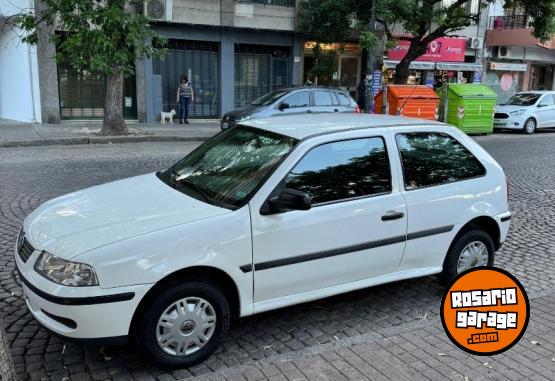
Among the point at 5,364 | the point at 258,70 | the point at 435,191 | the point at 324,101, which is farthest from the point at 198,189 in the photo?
the point at 258,70

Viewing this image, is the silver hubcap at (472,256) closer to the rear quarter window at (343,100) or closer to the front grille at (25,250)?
the front grille at (25,250)

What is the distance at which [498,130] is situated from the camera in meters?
21.2

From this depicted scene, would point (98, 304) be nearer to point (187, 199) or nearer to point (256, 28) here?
point (187, 199)

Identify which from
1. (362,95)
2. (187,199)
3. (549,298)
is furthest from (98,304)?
(362,95)

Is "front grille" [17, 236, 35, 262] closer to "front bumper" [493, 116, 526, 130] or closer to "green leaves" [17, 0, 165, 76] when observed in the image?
"green leaves" [17, 0, 165, 76]

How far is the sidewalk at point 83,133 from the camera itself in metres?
14.2

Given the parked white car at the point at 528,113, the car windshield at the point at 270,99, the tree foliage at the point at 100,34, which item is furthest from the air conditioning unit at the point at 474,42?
the tree foliage at the point at 100,34

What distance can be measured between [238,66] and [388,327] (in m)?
18.5

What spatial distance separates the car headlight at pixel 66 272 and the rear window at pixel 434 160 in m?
2.47

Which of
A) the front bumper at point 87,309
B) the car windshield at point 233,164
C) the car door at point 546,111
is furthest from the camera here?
the car door at point 546,111

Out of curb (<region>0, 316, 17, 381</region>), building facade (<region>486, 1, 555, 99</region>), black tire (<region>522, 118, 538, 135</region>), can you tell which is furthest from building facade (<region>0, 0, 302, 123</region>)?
curb (<region>0, 316, 17, 381</region>)

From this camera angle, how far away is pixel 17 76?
60.8 ft

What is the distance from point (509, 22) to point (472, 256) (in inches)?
1068

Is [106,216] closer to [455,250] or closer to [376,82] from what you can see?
[455,250]
